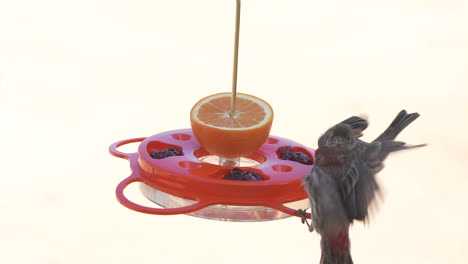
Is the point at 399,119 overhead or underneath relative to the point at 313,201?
overhead

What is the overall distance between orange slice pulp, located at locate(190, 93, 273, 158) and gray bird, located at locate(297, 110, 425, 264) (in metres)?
Answer: 0.33

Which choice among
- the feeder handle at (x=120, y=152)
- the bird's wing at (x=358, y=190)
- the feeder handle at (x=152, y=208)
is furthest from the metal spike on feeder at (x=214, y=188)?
the bird's wing at (x=358, y=190)

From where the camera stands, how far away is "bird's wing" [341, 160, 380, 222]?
3.42 m

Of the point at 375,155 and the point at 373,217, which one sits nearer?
the point at 373,217

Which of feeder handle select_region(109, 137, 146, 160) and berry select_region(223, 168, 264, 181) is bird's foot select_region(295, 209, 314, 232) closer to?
berry select_region(223, 168, 264, 181)

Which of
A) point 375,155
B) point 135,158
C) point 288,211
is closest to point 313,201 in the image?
point 288,211

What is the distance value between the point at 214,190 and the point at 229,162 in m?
0.61

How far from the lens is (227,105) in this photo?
157 inches

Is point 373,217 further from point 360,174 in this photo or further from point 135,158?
point 135,158

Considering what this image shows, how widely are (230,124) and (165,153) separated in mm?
371

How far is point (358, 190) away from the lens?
137 inches

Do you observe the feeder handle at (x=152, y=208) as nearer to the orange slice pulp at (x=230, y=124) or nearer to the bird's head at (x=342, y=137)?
the orange slice pulp at (x=230, y=124)

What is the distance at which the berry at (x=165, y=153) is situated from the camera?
394 cm

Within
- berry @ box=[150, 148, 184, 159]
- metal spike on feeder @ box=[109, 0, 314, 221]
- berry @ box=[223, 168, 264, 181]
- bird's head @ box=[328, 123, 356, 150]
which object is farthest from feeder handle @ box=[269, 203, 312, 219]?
berry @ box=[150, 148, 184, 159]
